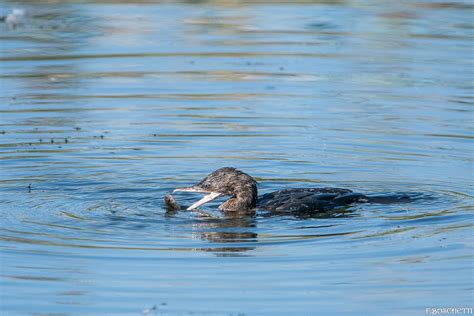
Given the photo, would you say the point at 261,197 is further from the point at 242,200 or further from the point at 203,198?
the point at 203,198

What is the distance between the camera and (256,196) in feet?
34.1

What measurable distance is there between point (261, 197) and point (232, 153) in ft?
5.95

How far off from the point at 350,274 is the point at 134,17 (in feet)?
48.4

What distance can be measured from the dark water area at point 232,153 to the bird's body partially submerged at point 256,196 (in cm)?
17

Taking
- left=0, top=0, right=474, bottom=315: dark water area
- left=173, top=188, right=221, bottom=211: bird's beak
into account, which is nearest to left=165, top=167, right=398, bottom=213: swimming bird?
left=173, top=188, right=221, bottom=211: bird's beak

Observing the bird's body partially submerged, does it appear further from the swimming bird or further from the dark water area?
the dark water area

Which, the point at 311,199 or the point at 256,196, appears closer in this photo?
the point at 311,199

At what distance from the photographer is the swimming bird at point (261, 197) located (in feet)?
32.5

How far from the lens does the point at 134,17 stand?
866 inches

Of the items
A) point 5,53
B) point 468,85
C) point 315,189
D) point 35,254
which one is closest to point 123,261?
point 35,254

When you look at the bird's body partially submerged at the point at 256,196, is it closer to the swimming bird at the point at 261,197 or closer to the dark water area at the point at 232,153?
the swimming bird at the point at 261,197

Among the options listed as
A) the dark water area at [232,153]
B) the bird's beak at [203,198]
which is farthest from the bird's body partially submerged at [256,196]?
the dark water area at [232,153]

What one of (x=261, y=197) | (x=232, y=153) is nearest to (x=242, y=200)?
(x=261, y=197)

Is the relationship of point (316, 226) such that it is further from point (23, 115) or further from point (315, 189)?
point (23, 115)
